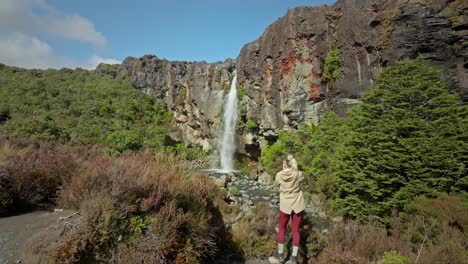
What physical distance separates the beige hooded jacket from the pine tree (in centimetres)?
462

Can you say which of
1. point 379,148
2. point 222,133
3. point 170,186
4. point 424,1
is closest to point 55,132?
point 222,133

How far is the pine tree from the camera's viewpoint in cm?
741

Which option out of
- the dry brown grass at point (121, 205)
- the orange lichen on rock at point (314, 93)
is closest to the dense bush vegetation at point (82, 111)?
the dry brown grass at point (121, 205)

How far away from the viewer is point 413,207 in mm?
6812

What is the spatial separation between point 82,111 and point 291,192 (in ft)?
125

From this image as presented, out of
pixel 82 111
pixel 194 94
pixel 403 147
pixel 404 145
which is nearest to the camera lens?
pixel 404 145

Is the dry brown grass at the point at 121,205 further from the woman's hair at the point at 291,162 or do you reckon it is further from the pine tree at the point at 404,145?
the pine tree at the point at 404,145

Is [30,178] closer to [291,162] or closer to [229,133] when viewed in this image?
[291,162]

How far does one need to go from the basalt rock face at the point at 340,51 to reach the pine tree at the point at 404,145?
460cm

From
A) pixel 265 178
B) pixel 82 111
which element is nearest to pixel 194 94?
pixel 82 111

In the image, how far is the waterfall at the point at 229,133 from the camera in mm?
29225

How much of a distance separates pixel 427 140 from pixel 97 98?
46052 mm

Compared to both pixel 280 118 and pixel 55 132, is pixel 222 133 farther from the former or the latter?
pixel 55 132

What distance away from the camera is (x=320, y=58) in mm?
19531
